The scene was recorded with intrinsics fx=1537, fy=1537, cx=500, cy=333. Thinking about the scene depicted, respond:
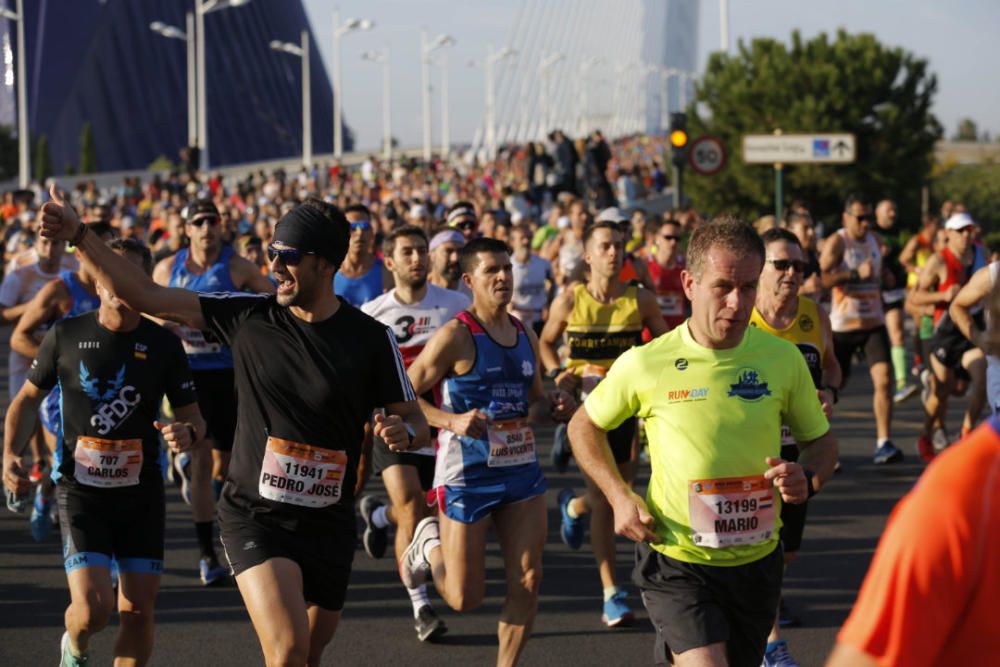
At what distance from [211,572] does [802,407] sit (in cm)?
432

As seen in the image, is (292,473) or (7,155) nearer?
(292,473)

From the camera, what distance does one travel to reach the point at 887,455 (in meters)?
11.6

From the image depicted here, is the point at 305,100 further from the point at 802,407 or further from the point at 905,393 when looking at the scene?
the point at 802,407

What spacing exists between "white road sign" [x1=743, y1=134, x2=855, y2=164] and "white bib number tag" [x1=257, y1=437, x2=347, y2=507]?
14.7m

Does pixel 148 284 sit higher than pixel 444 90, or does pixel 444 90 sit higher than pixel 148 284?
pixel 444 90

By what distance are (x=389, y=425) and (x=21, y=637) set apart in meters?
2.99

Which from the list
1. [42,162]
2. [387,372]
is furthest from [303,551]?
[42,162]

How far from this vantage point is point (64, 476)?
574cm

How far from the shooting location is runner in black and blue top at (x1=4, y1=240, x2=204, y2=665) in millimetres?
5422

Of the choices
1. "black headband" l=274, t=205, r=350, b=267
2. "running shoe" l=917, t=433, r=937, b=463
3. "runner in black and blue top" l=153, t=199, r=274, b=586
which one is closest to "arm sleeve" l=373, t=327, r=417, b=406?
"black headband" l=274, t=205, r=350, b=267

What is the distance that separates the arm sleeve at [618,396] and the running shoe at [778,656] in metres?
2.09

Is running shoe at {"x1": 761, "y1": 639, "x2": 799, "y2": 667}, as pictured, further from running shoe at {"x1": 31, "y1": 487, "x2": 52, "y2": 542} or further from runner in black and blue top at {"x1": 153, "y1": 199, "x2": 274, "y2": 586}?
running shoe at {"x1": 31, "y1": 487, "x2": 52, "y2": 542}

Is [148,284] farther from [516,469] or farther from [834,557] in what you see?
[834,557]

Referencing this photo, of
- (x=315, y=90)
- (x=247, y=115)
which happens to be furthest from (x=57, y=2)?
(x=315, y=90)
